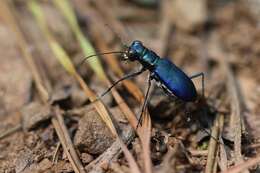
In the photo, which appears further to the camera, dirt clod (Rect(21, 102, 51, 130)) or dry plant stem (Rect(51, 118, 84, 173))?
dirt clod (Rect(21, 102, 51, 130))

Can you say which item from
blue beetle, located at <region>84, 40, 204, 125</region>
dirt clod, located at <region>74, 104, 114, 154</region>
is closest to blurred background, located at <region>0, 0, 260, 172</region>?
→ dirt clod, located at <region>74, 104, 114, 154</region>

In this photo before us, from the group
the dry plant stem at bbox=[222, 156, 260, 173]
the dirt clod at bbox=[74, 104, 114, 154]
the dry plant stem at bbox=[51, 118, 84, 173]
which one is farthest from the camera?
A: the dirt clod at bbox=[74, 104, 114, 154]

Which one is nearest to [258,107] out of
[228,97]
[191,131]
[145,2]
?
[228,97]

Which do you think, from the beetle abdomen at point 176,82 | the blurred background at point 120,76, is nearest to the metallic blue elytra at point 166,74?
the beetle abdomen at point 176,82

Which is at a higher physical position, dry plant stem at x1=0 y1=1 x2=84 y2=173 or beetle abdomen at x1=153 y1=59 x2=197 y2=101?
dry plant stem at x1=0 y1=1 x2=84 y2=173

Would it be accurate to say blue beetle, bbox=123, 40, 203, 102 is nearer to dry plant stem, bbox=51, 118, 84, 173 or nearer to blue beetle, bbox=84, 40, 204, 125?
blue beetle, bbox=84, 40, 204, 125

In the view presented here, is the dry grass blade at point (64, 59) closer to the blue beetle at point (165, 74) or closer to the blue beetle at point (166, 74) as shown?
the blue beetle at point (165, 74)
